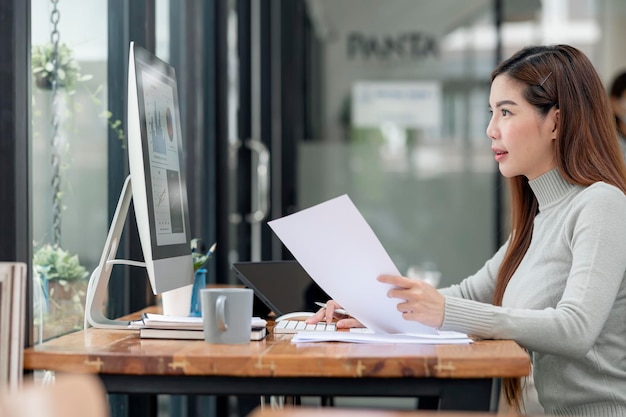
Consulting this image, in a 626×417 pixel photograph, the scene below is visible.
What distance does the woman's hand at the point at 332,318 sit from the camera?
1.79 metres

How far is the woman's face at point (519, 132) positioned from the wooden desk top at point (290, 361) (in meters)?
0.53

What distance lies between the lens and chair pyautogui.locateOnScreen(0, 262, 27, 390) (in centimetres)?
133

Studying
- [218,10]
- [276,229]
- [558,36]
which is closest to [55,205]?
[276,229]

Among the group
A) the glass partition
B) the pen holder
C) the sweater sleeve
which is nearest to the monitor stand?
the pen holder

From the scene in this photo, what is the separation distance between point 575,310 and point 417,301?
27 centimetres

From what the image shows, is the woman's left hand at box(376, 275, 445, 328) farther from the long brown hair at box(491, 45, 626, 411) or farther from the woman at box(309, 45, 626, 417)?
the long brown hair at box(491, 45, 626, 411)

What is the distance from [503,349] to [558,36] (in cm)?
347

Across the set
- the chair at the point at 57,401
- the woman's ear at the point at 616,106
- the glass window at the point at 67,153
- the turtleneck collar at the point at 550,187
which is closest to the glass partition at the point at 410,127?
the woman's ear at the point at 616,106

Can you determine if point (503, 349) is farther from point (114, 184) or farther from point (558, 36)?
point (558, 36)

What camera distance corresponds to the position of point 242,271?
2.05 m

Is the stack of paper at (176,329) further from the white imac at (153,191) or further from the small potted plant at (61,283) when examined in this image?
the small potted plant at (61,283)

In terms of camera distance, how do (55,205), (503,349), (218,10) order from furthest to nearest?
1. (218,10)
2. (55,205)
3. (503,349)

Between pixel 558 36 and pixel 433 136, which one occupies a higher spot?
pixel 558 36

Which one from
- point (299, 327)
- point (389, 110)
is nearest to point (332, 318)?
point (299, 327)
